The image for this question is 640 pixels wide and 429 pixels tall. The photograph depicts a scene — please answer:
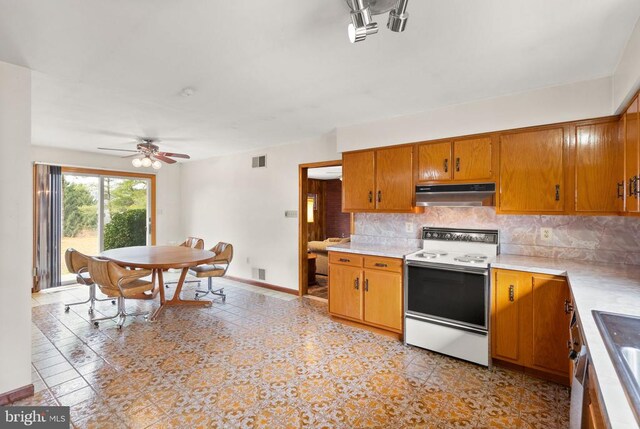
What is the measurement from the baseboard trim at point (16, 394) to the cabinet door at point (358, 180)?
3270mm

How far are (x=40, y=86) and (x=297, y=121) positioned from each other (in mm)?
2375

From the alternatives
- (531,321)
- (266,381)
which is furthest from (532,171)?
(266,381)

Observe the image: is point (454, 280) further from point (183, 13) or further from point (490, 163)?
point (183, 13)

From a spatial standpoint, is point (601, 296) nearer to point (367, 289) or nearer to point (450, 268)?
point (450, 268)

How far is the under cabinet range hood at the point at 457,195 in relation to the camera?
292 cm

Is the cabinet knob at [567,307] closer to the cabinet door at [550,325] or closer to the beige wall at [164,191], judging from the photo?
the cabinet door at [550,325]

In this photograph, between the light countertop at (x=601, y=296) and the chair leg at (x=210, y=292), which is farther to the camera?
the chair leg at (x=210, y=292)

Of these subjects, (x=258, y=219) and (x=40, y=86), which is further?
(x=258, y=219)

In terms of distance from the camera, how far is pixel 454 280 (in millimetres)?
2785

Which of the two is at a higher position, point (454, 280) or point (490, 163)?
point (490, 163)

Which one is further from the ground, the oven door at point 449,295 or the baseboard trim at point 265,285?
the oven door at point 449,295

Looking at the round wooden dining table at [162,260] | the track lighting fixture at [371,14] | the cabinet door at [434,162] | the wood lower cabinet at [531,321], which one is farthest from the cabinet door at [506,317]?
the round wooden dining table at [162,260]

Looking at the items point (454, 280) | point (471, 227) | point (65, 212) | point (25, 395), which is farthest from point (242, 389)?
point (65, 212)

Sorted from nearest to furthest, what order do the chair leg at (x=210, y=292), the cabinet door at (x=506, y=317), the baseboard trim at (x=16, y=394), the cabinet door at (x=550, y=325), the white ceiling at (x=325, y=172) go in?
the baseboard trim at (x=16, y=394), the cabinet door at (x=550, y=325), the cabinet door at (x=506, y=317), the chair leg at (x=210, y=292), the white ceiling at (x=325, y=172)
